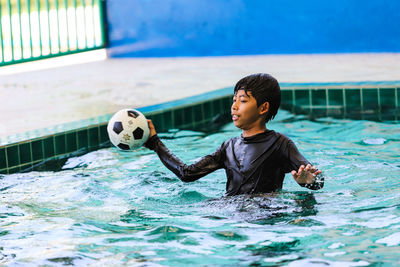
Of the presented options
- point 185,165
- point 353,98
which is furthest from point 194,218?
point 353,98

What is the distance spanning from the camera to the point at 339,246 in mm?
3289

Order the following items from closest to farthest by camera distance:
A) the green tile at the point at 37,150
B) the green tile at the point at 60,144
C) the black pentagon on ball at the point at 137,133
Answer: the black pentagon on ball at the point at 137,133, the green tile at the point at 37,150, the green tile at the point at 60,144

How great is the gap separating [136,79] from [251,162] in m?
5.36

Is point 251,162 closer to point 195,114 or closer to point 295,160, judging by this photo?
point 295,160

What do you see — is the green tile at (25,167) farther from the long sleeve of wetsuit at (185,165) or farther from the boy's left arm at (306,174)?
the boy's left arm at (306,174)

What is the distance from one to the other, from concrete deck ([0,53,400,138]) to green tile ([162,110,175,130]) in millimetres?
415

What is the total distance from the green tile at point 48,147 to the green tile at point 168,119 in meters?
1.30

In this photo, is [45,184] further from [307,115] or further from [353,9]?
[353,9]

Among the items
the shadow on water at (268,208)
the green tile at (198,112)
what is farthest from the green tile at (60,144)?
the shadow on water at (268,208)

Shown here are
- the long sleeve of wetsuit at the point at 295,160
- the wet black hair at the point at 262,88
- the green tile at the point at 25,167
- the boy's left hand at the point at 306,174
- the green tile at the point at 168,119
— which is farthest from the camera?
the green tile at the point at 168,119

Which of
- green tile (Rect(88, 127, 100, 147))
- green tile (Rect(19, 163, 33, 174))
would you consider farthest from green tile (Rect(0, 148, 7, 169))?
green tile (Rect(88, 127, 100, 147))

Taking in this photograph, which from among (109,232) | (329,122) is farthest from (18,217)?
(329,122)

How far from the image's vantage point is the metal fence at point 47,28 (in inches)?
412

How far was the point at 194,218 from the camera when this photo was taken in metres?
3.85
